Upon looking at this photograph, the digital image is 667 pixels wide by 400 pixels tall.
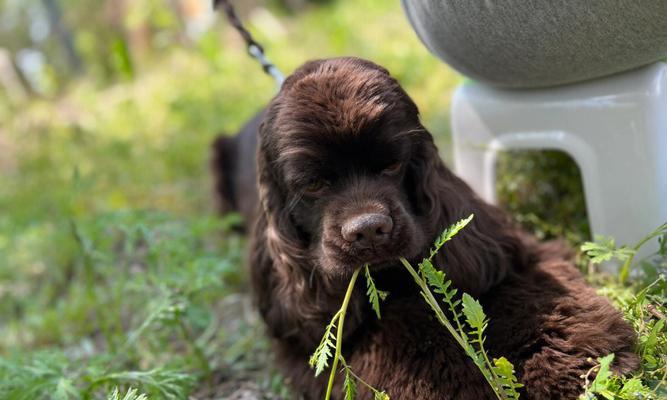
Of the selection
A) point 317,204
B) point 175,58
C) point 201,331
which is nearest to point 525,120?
point 317,204

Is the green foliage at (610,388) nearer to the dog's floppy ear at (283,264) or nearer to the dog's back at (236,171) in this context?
the dog's floppy ear at (283,264)

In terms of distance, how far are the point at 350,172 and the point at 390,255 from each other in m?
0.27

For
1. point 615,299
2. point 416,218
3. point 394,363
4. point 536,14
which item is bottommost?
point 615,299

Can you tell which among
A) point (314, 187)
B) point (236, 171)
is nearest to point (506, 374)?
point (314, 187)

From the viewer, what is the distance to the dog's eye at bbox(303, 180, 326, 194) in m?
1.86

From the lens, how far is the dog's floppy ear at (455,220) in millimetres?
1905

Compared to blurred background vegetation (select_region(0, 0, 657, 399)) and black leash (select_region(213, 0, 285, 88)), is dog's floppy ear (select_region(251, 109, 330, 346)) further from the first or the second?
black leash (select_region(213, 0, 285, 88))

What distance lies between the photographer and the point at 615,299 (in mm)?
2061

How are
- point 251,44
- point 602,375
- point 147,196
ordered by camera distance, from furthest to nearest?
point 147,196
point 251,44
point 602,375

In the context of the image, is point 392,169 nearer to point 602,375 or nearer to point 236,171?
point 602,375

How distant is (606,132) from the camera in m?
2.15

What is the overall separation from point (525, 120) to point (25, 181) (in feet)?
14.6

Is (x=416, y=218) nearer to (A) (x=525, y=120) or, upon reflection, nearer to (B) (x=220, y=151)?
(A) (x=525, y=120)

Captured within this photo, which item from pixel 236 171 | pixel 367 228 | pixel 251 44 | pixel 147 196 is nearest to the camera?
pixel 367 228
